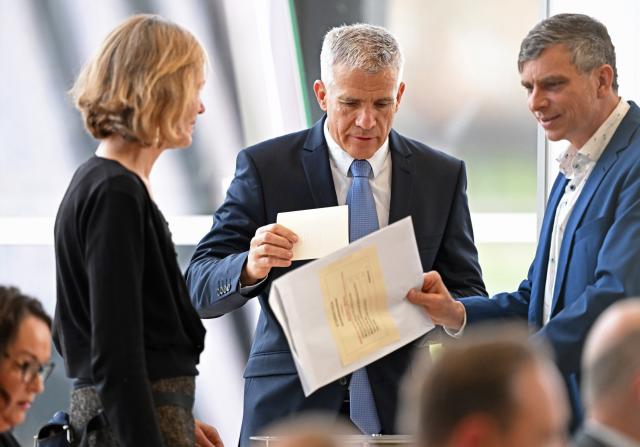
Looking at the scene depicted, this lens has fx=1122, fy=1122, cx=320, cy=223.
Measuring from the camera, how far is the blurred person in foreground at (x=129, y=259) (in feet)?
8.13

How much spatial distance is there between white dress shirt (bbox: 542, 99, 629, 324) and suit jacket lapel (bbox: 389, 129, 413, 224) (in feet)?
1.64

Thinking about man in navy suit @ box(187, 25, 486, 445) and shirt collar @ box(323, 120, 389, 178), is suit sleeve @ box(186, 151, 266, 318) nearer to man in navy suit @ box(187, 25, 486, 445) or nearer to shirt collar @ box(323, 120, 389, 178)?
man in navy suit @ box(187, 25, 486, 445)

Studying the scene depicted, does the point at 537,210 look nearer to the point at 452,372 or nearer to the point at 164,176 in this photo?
the point at 164,176

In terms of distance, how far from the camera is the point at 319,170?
3822 millimetres

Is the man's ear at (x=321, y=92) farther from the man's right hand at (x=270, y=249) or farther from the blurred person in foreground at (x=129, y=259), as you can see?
the blurred person in foreground at (x=129, y=259)

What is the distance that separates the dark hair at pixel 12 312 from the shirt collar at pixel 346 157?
1476 mm

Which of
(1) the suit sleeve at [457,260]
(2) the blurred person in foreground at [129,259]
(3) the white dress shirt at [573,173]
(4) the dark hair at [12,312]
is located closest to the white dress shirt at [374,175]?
(1) the suit sleeve at [457,260]

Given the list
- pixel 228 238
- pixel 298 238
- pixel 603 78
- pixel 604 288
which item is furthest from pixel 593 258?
pixel 228 238

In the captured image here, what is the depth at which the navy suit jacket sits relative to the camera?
3.66m

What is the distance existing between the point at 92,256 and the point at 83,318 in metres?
0.18

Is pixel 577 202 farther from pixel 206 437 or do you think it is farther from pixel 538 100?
pixel 206 437

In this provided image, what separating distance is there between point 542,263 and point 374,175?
0.64 m

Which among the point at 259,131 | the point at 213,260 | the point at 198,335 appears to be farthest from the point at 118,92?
the point at 259,131

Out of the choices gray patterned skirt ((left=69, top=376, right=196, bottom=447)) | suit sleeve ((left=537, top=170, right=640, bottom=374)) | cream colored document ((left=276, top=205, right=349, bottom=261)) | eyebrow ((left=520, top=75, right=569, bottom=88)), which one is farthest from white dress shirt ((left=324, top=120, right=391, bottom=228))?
gray patterned skirt ((left=69, top=376, right=196, bottom=447))
